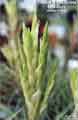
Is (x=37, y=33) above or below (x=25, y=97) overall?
above

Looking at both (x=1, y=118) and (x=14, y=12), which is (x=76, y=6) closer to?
(x=14, y=12)

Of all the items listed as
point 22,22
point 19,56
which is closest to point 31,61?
point 19,56

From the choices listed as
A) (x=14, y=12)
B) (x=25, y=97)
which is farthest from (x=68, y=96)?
(x=14, y=12)

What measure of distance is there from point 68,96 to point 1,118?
20 centimetres

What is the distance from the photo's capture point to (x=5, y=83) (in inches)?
36.8

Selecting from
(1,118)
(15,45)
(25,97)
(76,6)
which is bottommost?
(1,118)

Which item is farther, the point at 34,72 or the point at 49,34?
the point at 49,34

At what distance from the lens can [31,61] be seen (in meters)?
0.75

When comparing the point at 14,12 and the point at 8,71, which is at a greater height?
the point at 14,12

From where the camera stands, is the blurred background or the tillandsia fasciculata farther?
the blurred background

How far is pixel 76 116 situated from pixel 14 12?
325mm

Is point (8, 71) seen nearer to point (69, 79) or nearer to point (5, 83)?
point (5, 83)

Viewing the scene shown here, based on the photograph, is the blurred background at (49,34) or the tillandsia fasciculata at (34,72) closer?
the tillandsia fasciculata at (34,72)

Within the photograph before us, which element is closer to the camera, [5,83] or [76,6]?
[76,6]
